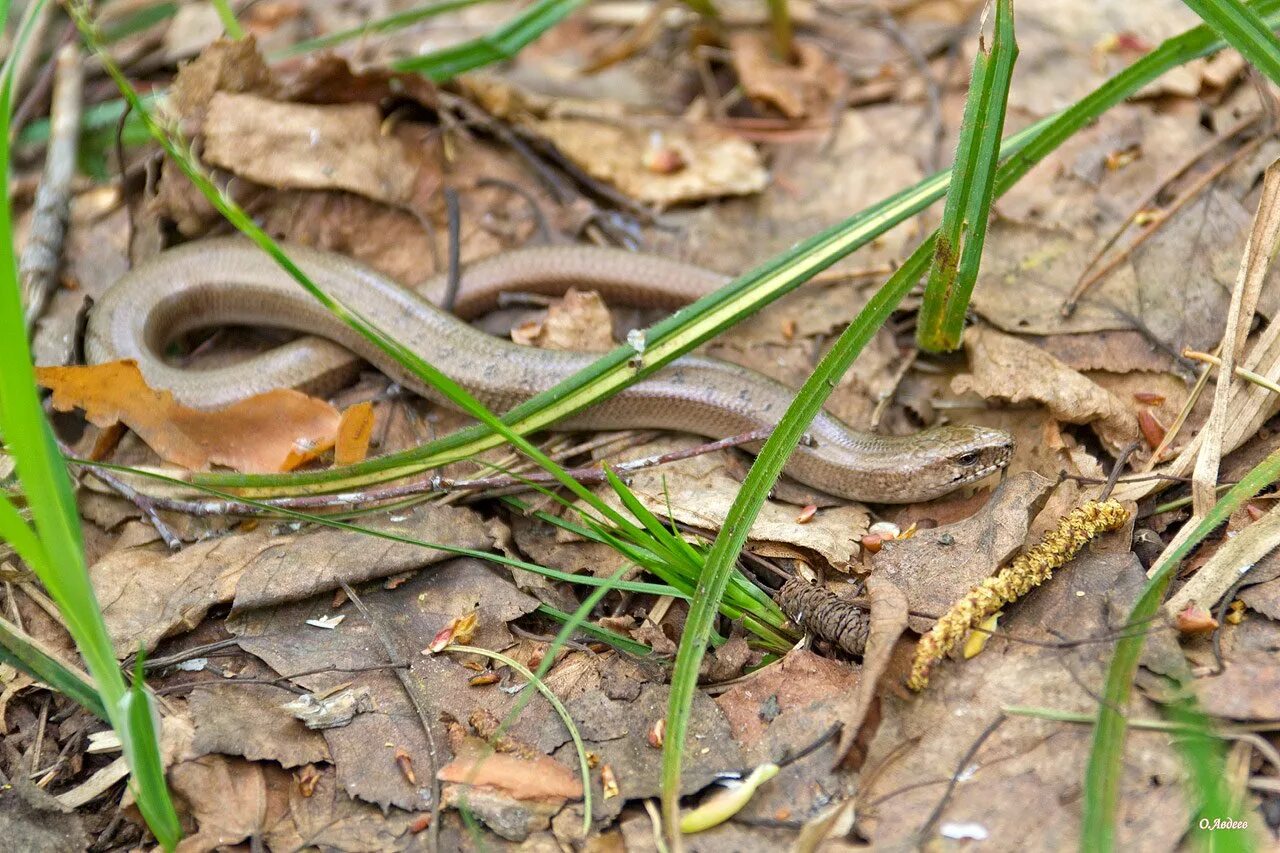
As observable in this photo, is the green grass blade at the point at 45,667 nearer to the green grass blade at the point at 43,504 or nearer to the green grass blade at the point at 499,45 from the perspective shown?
the green grass blade at the point at 43,504

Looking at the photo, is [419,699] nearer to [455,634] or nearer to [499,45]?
[455,634]

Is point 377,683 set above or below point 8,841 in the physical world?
above

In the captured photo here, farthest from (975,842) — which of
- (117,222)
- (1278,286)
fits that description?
(117,222)

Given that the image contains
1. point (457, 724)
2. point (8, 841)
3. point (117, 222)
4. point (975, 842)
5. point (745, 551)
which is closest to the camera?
point (975, 842)

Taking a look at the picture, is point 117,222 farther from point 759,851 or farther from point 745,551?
point 759,851

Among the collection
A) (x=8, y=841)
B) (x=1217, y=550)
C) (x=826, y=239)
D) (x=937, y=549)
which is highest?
(x=826, y=239)

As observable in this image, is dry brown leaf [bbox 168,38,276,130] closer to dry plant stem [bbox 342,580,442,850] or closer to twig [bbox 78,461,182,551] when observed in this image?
twig [bbox 78,461,182,551]
